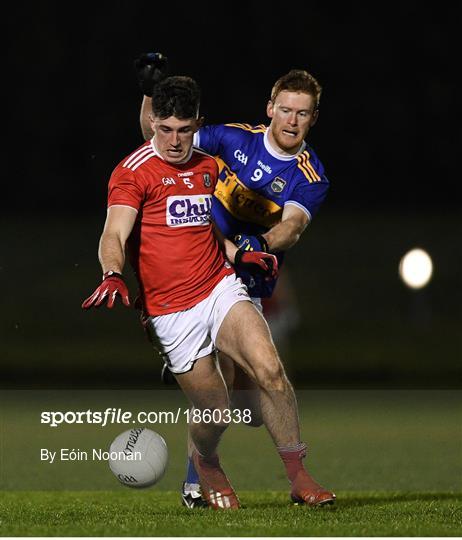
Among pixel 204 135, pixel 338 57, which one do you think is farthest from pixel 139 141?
pixel 204 135

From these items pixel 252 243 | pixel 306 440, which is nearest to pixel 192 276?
pixel 252 243

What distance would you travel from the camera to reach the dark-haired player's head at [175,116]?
6.71 metres

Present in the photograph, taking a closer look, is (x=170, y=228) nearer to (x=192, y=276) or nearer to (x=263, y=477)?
(x=192, y=276)

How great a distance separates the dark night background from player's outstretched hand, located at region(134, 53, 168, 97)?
12.7 metres

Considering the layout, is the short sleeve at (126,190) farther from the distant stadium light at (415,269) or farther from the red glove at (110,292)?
the distant stadium light at (415,269)

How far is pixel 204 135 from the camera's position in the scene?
7.64 metres

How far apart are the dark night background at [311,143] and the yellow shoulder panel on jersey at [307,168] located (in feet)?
41.2

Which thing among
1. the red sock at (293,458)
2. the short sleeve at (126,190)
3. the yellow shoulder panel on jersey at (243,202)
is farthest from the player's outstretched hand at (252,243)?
the red sock at (293,458)

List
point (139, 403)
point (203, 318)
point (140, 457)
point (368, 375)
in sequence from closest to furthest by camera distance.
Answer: point (203, 318), point (140, 457), point (139, 403), point (368, 375)

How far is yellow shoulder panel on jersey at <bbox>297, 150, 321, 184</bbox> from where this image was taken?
762 centimetres

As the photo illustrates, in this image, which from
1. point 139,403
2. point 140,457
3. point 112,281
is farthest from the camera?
point 139,403

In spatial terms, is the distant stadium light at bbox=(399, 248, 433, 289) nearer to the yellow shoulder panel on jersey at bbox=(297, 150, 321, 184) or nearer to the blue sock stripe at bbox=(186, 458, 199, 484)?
the yellow shoulder panel on jersey at bbox=(297, 150, 321, 184)

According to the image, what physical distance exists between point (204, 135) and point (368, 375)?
43.9ft

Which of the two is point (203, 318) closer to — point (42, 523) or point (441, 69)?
point (42, 523)
